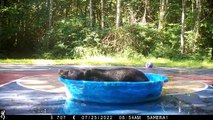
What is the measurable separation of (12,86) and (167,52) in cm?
1445

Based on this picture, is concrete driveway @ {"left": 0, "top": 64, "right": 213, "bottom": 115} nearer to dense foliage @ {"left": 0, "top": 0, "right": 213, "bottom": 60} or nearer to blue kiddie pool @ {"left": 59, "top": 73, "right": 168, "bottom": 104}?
blue kiddie pool @ {"left": 59, "top": 73, "right": 168, "bottom": 104}

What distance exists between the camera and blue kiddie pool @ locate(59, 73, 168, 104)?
670 cm

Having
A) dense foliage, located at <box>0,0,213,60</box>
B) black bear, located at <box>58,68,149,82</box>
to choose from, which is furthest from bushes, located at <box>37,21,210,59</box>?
black bear, located at <box>58,68,149,82</box>

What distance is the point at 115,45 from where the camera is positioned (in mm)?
22156

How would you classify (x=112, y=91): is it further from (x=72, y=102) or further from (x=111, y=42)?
(x=111, y=42)

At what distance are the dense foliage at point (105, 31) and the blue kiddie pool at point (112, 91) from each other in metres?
14.3

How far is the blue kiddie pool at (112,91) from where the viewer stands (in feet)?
22.0

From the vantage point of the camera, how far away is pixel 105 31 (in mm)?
23047

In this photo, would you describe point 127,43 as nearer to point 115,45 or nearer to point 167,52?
point 115,45

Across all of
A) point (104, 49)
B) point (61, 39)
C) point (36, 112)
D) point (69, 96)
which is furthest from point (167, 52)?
point (36, 112)

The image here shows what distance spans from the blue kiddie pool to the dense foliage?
14.3 m

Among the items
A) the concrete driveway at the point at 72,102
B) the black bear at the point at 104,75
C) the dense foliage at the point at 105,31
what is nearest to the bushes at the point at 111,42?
the dense foliage at the point at 105,31

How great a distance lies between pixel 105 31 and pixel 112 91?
16481mm

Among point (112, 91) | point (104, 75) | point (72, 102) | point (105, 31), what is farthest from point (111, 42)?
point (112, 91)
